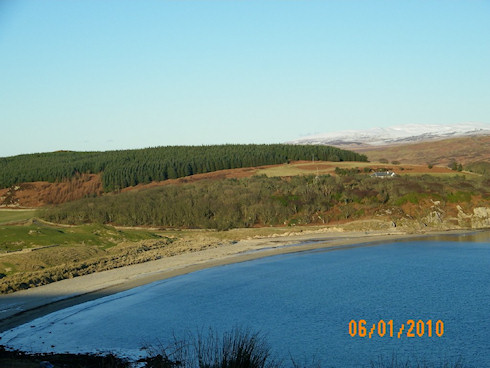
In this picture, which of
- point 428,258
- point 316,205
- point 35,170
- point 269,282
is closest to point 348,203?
point 316,205

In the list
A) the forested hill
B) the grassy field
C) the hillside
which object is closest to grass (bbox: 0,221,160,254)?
the grassy field

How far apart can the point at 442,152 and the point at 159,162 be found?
9189cm

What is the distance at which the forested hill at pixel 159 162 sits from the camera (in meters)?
81.3

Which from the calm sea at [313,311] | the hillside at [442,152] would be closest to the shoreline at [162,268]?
the calm sea at [313,311]

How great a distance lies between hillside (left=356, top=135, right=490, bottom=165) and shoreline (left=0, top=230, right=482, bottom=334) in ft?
299

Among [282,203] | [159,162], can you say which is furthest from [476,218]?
[159,162]

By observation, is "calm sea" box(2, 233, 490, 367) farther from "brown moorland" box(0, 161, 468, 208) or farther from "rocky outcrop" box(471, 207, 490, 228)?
"brown moorland" box(0, 161, 468, 208)

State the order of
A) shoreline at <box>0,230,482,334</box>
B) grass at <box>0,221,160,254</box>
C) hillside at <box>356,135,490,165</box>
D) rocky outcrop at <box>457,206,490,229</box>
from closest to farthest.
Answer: shoreline at <box>0,230,482,334</box> → grass at <box>0,221,160,254</box> → rocky outcrop at <box>457,206,490,229</box> → hillside at <box>356,135,490,165</box>

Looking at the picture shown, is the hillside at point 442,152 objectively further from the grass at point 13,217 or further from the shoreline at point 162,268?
the grass at point 13,217

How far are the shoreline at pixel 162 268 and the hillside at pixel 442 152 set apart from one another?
299ft

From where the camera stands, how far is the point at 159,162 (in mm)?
84750

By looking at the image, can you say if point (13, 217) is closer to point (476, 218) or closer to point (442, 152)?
point (476, 218)

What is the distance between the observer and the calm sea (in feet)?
55.5

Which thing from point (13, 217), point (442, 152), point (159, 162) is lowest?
point (13, 217)
